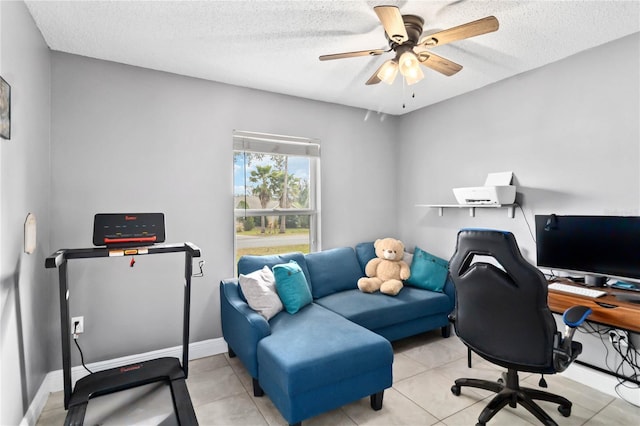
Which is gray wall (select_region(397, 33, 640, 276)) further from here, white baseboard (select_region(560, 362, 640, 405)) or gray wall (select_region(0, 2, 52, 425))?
gray wall (select_region(0, 2, 52, 425))

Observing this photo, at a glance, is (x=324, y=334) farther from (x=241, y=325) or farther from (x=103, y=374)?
(x=103, y=374)

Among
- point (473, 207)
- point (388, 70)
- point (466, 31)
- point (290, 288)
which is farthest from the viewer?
point (473, 207)

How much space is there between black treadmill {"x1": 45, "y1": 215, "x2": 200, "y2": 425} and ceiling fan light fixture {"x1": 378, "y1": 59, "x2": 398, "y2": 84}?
67.3 inches

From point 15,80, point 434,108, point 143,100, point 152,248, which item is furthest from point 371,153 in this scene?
point 15,80

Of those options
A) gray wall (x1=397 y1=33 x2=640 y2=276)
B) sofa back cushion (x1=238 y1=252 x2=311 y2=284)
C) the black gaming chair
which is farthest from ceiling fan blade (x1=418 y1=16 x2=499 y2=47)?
sofa back cushion (x1=238 y1=252 x2=311 y2=284)

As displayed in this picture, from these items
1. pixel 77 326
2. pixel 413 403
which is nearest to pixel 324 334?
pixel 413 403

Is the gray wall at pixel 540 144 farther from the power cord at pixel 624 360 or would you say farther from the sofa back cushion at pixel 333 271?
the sofa back cushion at pixel 333 271

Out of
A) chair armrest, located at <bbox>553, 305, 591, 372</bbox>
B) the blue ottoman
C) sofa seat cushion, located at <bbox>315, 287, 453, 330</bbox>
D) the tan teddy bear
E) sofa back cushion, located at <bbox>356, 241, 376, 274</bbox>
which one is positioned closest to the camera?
chair armrest, located at <bbox>553, 305, 591, 372</bbox>

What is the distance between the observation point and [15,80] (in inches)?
71.7

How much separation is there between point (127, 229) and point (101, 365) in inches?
49.0

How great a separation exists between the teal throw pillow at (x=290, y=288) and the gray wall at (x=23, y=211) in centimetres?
161

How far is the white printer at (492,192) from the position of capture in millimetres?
2941

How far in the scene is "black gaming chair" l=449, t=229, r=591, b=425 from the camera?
182 centimetres

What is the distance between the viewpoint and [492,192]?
295 centimetres
